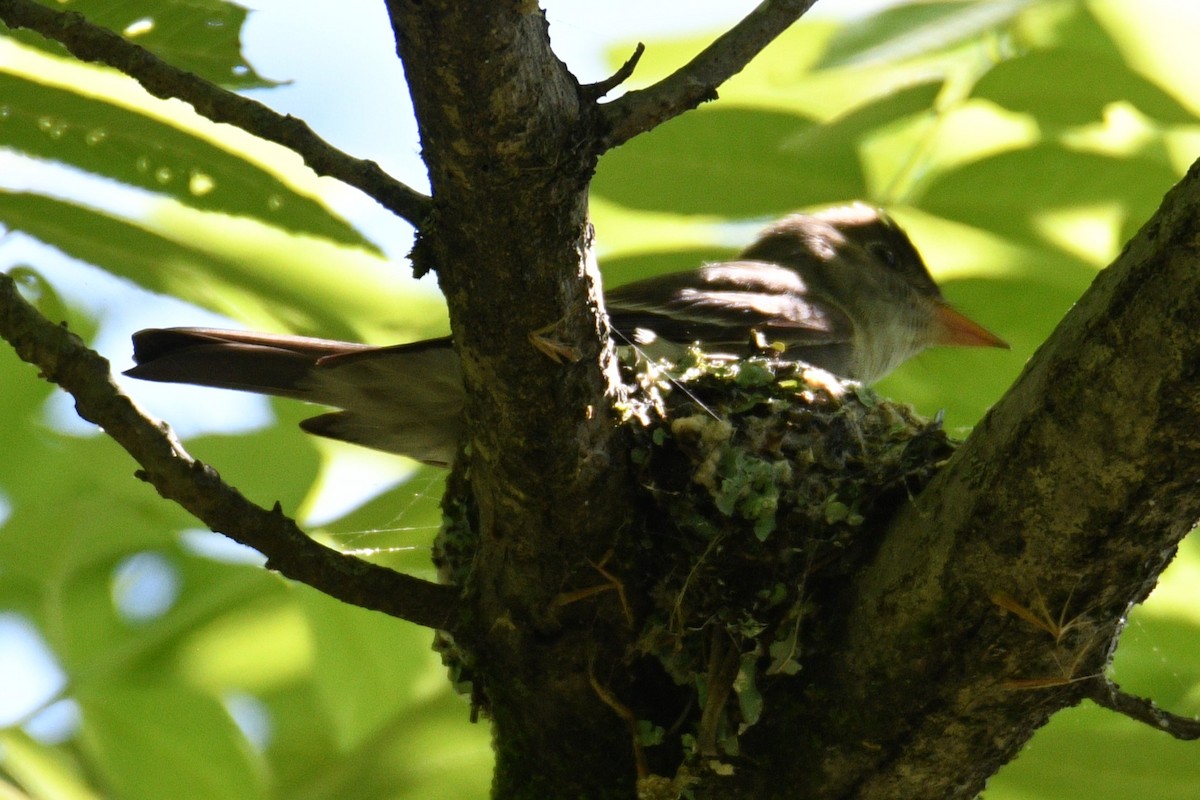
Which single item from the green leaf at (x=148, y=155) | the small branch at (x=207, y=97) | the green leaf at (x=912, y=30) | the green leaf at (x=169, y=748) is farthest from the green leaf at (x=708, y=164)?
the green leaf at (x=169, y=748)

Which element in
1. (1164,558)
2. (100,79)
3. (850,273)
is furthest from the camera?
(850,273)

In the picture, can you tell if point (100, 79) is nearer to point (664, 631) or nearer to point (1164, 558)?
point (664, 631)

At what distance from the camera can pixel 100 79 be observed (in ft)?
11.7

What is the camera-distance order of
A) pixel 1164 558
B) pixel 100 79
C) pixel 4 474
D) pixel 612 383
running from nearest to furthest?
pixel 1164 558 → pixel 612 383 → pixel 100 79 → pixel 4 474

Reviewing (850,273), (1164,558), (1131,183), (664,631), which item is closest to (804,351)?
(850,273)

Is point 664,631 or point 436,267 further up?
point 436,267

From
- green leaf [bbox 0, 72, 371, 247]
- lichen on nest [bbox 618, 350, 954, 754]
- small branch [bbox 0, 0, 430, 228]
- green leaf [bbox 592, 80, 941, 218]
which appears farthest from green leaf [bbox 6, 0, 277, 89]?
green leaf [bbox 592, 80, 941, 218]

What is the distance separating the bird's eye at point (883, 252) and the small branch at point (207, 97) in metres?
3.61

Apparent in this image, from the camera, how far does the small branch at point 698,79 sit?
218 centimetres

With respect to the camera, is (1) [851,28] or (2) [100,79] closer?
(1) [851,28]

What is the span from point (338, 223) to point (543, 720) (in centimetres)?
118

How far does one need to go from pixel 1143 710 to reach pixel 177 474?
191 centimetres

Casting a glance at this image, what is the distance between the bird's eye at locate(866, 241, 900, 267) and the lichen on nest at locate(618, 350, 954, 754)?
253cm

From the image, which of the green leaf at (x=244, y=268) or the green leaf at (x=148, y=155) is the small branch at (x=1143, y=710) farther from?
the green leaf at (x=244, y=268)
